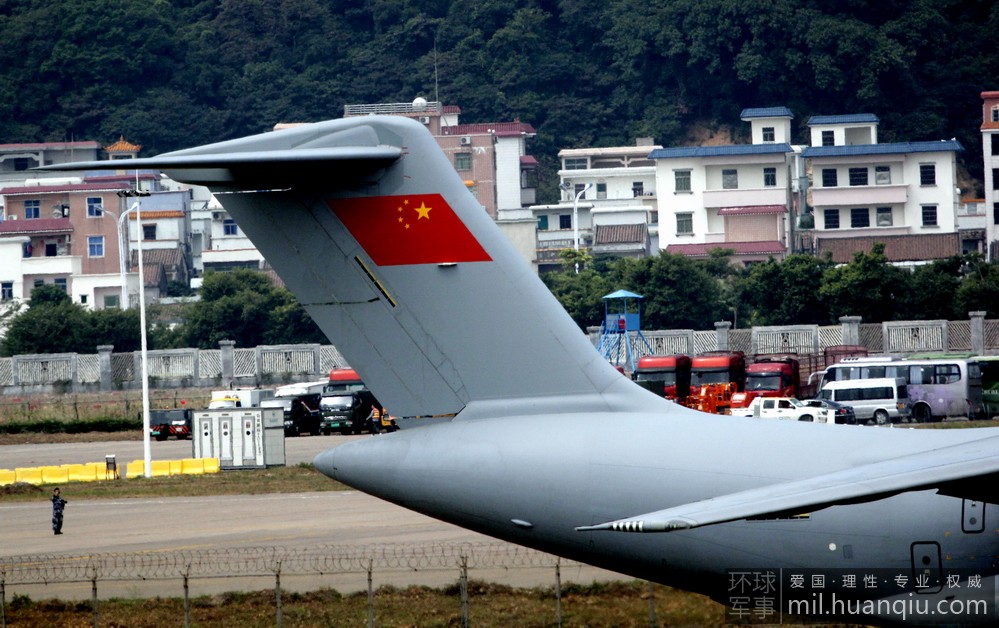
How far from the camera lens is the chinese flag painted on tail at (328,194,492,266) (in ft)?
50.6

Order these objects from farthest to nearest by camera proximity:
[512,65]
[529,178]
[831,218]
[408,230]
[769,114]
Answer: [512,65] → [529,178] → [769,114] → [831,218] → [408,230]

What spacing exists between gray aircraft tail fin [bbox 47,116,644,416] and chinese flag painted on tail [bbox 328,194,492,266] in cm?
1

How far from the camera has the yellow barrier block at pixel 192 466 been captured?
149 ft

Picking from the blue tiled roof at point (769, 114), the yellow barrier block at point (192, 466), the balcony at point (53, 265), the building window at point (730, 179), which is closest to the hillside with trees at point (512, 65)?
the blue tiled roof at point (769, 114)

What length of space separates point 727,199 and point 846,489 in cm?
12392

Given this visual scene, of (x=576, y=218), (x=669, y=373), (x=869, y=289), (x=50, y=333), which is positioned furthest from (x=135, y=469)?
(x=576, y=218)

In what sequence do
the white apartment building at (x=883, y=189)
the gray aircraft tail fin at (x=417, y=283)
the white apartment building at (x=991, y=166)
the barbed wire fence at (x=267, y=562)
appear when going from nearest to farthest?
the gray aircraft tail fin at (x=417, y=283), the barbed wire fence at (x=267, y=562), the white apartment building at (x=991, y=166), the white apartment building at (x=883, y=189)

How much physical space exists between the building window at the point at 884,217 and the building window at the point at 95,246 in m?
73.1

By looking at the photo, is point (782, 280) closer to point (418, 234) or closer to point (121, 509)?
point (121, 509)

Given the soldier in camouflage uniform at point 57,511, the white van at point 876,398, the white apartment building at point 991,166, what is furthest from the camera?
the white apartment building at point 991,166

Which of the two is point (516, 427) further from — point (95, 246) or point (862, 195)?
point (95, 246)

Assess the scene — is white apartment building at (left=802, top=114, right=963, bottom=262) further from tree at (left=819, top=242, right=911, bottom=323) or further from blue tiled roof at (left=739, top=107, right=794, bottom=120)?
tree at (left=819, top=242, right=911, bottom=323)

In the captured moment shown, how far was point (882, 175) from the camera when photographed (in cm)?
13288

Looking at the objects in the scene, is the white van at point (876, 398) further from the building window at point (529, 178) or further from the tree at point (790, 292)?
the building window at point (529, 178)
